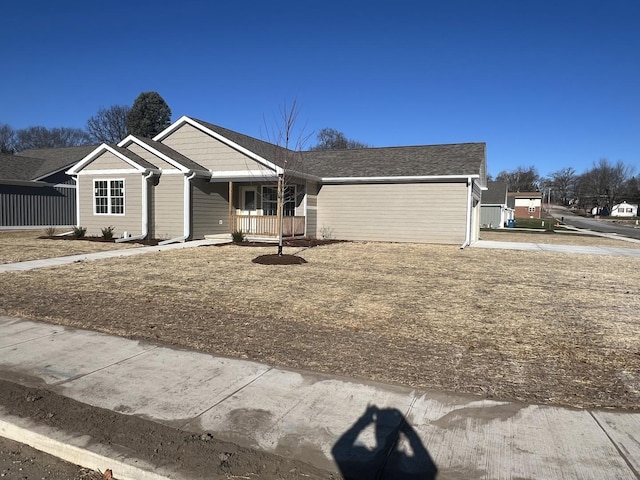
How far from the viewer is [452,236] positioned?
61.3 ft

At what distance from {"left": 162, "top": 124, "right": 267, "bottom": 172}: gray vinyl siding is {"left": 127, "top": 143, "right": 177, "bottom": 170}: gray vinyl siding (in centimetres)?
151

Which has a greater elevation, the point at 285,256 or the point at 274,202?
the point at 274,202

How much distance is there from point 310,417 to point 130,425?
4.47 ft

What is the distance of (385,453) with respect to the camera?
302 centimetres

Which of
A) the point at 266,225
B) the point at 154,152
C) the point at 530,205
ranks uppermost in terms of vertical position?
the point at 154,152

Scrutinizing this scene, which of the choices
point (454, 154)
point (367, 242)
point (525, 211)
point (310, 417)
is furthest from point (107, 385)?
point (525, 211)

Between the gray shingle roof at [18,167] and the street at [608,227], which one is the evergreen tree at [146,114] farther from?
the street at [608,227]

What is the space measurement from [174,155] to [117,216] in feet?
11.7

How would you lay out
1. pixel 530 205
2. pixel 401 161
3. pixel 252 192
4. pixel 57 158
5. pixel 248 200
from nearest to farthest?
pixel 252 192 < pixel 248 200 < pixel 401 161 < pixel 57 158 < pixel 530 205

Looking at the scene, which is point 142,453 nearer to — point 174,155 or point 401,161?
point 174,155

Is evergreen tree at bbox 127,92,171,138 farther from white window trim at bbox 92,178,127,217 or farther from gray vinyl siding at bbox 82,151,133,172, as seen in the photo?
white window trim at bbox 92,178,127,217

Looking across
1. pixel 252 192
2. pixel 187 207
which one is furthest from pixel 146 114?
pixel 187 207

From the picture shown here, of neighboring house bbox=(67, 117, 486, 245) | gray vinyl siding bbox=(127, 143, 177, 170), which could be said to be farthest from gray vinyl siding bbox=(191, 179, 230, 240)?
gray vinyl siding bbox=(127, 143, 177, 170)

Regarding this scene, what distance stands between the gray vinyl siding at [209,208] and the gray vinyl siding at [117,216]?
7.33ft
